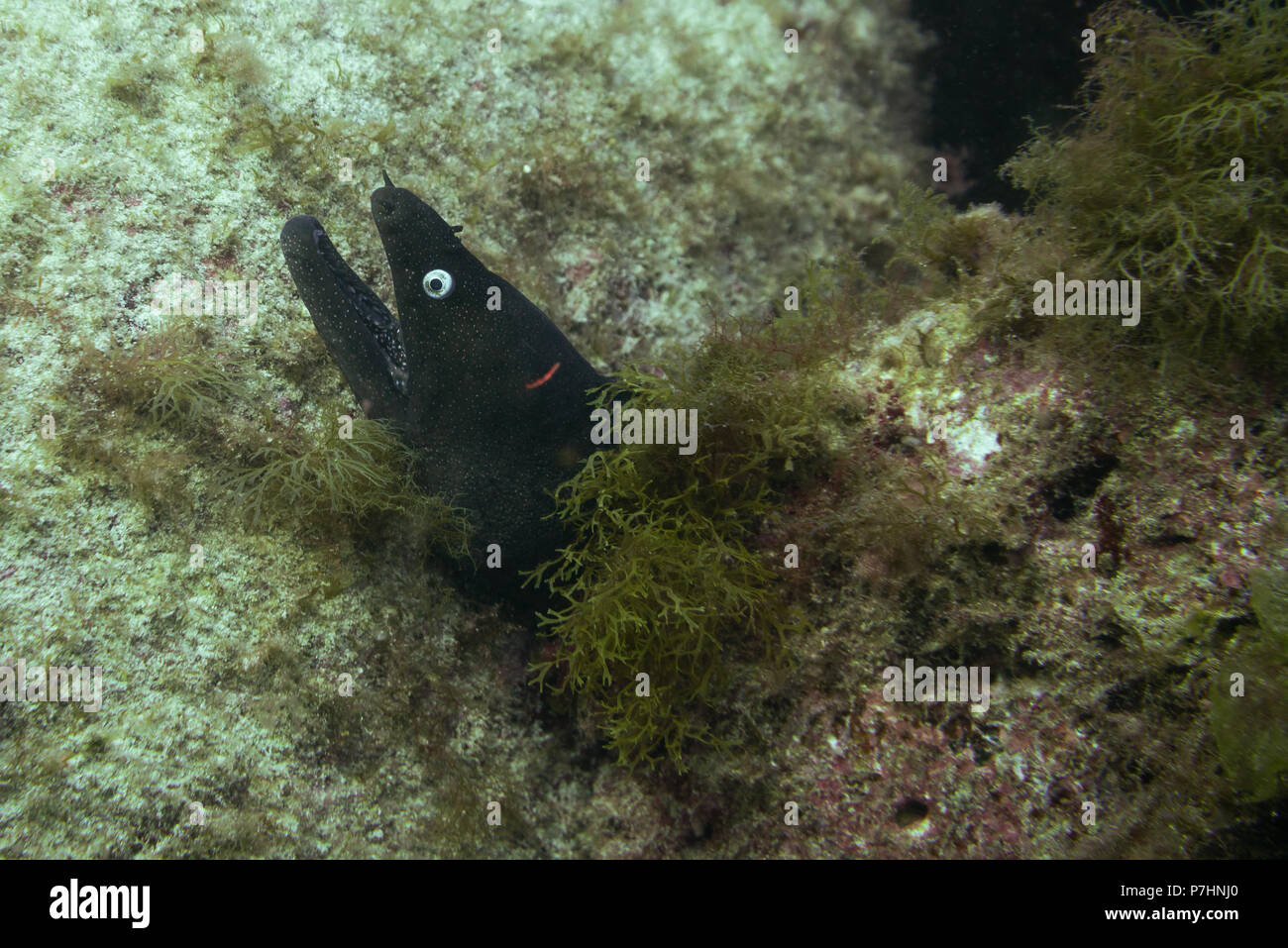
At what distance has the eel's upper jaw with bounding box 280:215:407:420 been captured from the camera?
3096mm

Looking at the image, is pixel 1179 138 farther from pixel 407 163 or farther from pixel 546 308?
pixel 407 163

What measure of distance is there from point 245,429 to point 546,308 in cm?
193

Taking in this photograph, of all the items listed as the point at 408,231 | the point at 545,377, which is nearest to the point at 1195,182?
the point at 545,377

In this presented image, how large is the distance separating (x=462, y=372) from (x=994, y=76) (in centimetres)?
486

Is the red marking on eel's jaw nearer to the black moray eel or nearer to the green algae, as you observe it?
the black moray eel

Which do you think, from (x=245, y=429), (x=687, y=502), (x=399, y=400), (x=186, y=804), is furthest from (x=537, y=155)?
(x=186, y=804)

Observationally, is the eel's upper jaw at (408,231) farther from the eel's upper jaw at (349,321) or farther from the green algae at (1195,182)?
the green algae at (1195,182)

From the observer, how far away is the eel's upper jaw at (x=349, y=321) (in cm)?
310

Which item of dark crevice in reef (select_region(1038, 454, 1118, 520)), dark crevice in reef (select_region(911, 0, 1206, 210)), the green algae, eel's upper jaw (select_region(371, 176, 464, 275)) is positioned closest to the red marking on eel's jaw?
eel's upper jaw (select_region(371, 176, 464, 275))

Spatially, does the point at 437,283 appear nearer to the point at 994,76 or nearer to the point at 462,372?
the point at 462,372

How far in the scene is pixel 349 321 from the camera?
3.16 m

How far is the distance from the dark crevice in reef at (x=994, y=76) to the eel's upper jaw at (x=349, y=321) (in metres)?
4.39

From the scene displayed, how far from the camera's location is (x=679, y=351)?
9.88ft

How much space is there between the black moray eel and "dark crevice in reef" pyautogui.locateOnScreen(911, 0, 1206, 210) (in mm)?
3775
